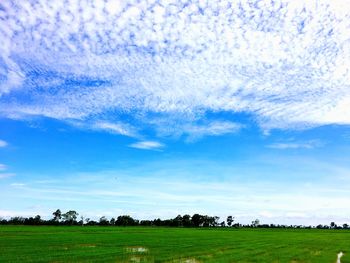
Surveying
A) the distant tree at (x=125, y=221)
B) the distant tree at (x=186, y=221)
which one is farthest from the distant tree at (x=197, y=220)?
the distant tree at (x=125, y=221)

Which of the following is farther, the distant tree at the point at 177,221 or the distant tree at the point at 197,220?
the distant tree at the point at 197,220

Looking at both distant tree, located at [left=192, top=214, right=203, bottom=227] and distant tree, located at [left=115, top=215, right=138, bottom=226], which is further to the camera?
distant tree, located at [left=192, top=214, right=203, bottom=227]

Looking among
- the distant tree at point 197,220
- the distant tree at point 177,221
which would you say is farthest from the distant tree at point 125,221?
the distant tree at point 197,220

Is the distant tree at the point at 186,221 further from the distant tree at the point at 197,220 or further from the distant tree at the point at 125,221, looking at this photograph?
the distant tree at the point at 125,221

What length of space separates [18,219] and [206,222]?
8576 cm

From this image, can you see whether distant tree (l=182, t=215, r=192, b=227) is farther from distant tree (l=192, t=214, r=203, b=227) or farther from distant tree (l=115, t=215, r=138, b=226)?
distant tree (l=115, t=215, r=138, b=226)

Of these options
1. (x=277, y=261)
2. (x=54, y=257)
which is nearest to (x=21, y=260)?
(x=54, y=257)

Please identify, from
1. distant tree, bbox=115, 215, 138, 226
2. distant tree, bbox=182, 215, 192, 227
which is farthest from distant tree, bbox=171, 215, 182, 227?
distant tree, bbox=115, 215, 138, 226

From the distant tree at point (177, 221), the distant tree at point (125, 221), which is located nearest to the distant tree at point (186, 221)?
the distant tree at point (177, 221)

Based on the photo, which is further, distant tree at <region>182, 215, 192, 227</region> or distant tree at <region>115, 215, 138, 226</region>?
distant tree at <region>182, 215, 192, 227</region>

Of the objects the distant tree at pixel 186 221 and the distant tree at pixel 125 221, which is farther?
the distant tree at pixel 186 221

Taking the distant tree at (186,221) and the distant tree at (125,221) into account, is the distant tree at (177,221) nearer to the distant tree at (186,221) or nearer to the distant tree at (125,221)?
the distant tree at (186,221)

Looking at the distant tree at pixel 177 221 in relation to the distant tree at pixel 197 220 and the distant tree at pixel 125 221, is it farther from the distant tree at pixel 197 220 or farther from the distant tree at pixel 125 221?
the distant tree at pixel 125 221

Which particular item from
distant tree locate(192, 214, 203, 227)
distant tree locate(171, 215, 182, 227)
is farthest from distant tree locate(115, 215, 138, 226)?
distant tree locate(192, 214, 203, 227)
